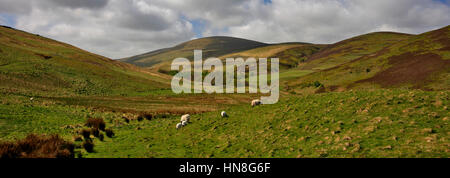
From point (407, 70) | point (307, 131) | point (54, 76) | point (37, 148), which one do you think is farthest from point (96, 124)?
point (407, 70)

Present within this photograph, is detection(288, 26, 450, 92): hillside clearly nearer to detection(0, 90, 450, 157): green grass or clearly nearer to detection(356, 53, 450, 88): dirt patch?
detection(356, 53, 450, 88): dirt patch

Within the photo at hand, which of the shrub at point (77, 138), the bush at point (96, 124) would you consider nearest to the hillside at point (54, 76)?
the bush at point (96, 124)

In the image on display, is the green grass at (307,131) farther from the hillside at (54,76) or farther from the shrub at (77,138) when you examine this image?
the hillside at (54,76)

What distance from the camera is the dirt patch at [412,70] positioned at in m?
64.5

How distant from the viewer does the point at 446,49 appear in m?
80.1

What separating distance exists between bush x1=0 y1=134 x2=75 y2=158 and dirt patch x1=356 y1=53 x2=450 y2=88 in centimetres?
7236

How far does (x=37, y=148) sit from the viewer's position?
15617 millimetres

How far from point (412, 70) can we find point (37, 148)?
8968 centimetres

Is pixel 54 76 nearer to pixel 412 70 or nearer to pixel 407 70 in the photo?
pixel 407 70

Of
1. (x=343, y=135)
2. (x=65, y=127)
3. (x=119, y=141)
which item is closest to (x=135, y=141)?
(x=119, y=141)

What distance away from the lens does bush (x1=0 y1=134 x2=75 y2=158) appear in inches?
554

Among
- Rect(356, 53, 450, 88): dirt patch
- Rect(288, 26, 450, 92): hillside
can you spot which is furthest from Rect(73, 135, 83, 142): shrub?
Rect(356, 53, 450, 88): dirt patch

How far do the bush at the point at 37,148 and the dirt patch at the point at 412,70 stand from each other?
7236cm
